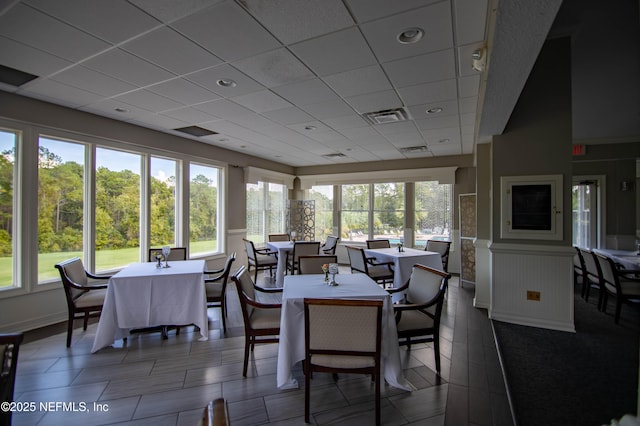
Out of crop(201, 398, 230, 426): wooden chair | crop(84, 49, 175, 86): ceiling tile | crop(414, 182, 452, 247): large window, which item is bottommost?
crop(201, 398, 230, 426): wooden chair

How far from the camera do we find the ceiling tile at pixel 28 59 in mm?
2307

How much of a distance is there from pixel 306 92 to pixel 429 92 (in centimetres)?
134

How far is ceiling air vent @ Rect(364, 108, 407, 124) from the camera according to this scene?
3753mm

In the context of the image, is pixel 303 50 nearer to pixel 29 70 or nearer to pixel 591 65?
pixel 29 70

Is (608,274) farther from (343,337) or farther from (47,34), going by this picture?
(47,34)

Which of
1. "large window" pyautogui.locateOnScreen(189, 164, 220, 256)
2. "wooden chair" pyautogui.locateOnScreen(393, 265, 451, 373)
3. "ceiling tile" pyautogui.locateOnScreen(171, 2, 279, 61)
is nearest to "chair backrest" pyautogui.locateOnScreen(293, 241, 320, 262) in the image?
"large window" pyautogui.locateOnScreen(189, 164, 220, 256)

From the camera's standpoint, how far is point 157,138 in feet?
15.7

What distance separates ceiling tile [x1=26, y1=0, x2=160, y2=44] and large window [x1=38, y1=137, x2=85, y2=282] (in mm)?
2453

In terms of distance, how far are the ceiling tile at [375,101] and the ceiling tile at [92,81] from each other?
2419mm

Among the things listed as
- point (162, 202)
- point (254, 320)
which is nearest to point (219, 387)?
point (254, 320)

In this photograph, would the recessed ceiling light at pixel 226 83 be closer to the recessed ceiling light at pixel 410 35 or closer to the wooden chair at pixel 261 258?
the recessed ceiling light at pixel 410 35

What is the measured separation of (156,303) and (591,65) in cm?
564

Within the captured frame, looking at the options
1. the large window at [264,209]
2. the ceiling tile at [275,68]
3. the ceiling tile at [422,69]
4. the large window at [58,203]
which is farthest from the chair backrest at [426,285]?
the large window at [264,209]

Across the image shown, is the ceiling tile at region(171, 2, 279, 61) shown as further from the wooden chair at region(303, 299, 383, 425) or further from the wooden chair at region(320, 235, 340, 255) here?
the wooden chair at region(320, 235, 340, 255)
